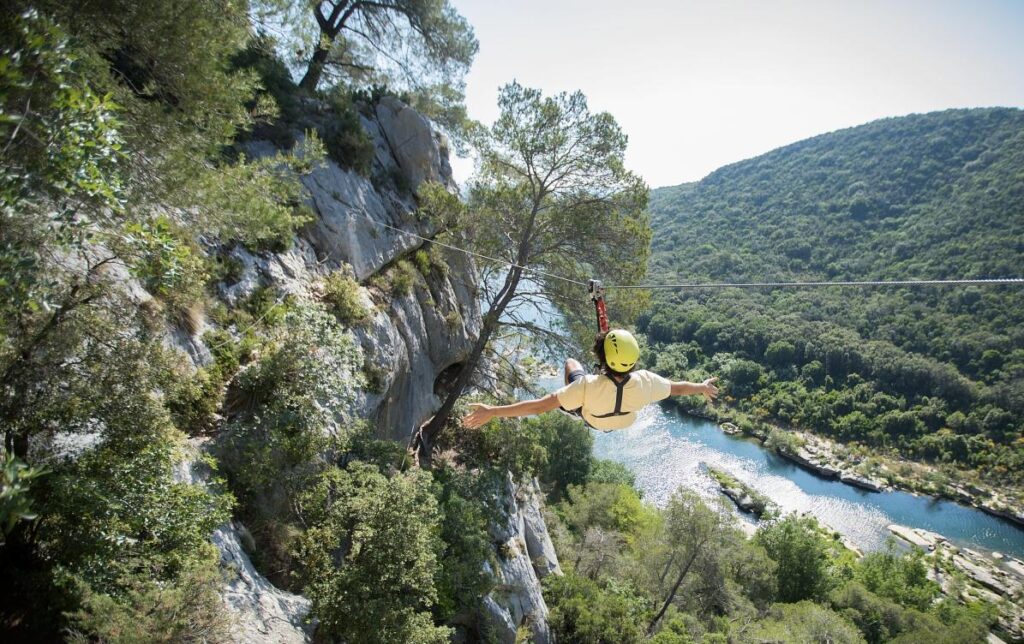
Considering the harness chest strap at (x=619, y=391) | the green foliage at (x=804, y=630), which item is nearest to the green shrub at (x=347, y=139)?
the harness chest strap at (x=619, y=391)

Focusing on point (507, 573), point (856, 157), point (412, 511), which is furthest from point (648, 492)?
point (856, 157)

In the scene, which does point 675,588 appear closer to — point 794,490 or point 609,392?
point 609,392

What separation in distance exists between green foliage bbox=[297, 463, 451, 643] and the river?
111 feet

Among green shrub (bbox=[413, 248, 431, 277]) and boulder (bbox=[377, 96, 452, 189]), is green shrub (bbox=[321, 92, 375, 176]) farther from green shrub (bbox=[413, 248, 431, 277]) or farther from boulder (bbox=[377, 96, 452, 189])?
green shrub (bbox=[413, 248, 431, 277])

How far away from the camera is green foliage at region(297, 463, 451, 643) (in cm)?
612

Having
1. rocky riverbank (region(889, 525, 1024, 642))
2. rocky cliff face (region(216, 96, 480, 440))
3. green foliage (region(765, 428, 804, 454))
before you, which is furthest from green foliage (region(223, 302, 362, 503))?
green foliage (region(765, 428, 804, 454))

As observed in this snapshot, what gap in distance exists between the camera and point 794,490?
4778 centimetres

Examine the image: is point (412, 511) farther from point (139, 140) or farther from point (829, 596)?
point (829, 596)

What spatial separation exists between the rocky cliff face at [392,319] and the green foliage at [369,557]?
486mm

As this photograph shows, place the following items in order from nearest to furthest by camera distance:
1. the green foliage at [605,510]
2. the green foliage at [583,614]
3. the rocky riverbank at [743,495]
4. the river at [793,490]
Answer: the green foliage at [583,614], the green foliage at [605,510], the rocky riverbank at [743,495], the river at [793,490]

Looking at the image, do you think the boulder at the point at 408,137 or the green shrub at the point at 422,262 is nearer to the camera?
the green shrub at the point at 422,262

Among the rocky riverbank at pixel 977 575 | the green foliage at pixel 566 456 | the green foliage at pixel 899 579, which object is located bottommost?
the rocky riverbank at pixel 977 575

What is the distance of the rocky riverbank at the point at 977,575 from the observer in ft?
115

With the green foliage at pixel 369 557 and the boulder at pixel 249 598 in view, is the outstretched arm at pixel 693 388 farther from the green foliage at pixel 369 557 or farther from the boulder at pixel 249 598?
the boulder at pixel 249 598
